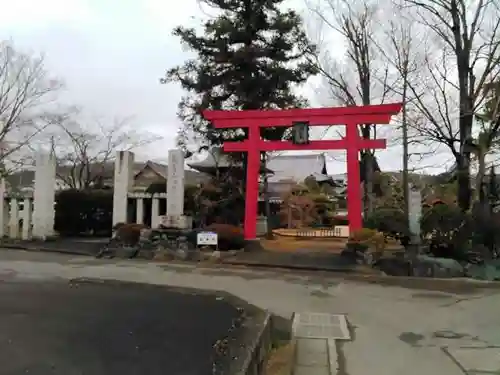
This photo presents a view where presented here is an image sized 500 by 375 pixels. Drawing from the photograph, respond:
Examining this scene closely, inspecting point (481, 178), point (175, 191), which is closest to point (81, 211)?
point (175, 191)

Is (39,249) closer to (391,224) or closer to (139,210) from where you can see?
(139,210)

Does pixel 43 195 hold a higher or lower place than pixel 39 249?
higher

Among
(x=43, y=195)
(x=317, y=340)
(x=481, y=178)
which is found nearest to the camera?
(x=317, y=340)

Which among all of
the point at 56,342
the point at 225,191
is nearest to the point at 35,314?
the point at 56,342

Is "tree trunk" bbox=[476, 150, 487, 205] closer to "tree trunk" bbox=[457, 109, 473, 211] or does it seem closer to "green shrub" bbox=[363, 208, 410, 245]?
"tree trunk" bbox=[457, 109, 473, 211]

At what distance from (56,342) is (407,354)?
3758 mm

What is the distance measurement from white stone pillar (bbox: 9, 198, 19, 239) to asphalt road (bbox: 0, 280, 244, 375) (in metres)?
11.8

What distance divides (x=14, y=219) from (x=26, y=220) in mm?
682

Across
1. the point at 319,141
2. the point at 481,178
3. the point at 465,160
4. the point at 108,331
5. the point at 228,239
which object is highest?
the point at 319,141

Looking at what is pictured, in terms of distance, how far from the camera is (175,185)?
15.3 metres

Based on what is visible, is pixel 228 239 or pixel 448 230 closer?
pixel 448 230

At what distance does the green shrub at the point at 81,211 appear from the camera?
61.7ft

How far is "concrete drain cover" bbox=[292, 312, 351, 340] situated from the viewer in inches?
249

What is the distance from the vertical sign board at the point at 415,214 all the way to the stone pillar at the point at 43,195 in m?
12.2
